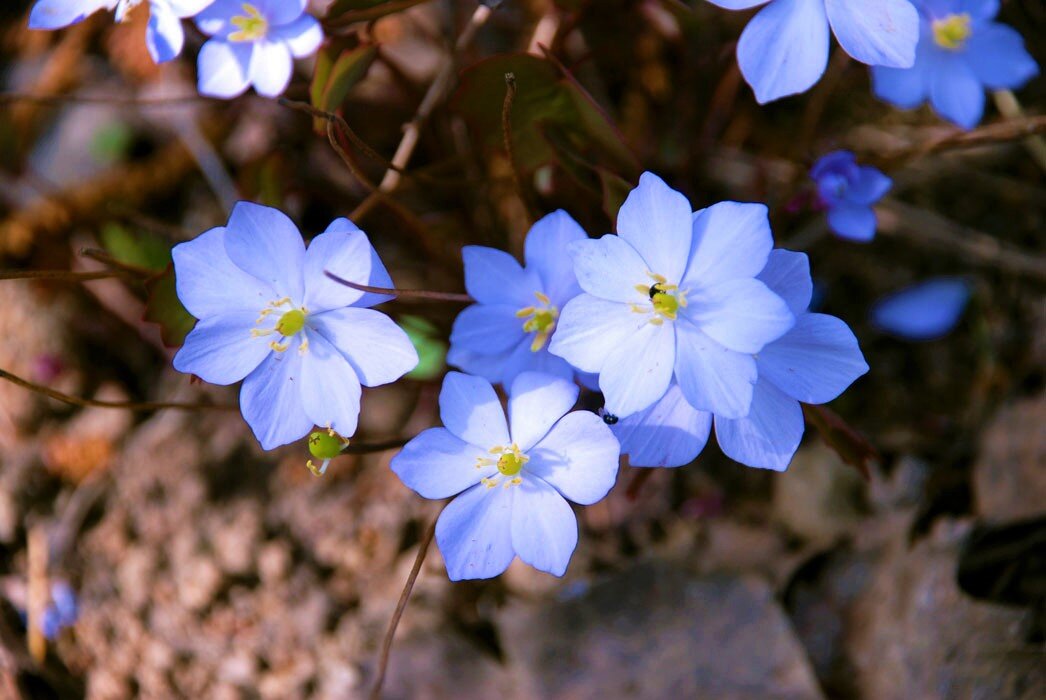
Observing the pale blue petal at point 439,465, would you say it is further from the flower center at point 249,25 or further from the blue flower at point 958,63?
the blue flower at point 958,63

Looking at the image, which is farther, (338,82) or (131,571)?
(131,571)

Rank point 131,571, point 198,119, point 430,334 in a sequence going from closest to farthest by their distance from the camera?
point 430,334 → point 131,571 → point 198,119

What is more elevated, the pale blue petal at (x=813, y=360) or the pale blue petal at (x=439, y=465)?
the pale blue petal at (x=813, y=360)

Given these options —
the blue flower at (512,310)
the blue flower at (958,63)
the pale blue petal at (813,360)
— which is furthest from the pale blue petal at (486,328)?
the blue flower at (958,63)

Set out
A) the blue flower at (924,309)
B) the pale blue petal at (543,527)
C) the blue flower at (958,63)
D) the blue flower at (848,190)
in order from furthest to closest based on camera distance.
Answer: the blue flower at (924,309) → the blue flower at (958,63) → the blue flower at (848,190) → the pale blue petal at (543,527)

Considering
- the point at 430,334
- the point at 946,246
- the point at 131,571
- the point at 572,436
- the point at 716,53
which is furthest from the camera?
the point at 946,246

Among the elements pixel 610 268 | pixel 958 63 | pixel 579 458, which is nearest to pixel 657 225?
pixel 610 268

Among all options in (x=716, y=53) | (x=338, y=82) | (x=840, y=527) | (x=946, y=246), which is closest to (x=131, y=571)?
(x=338, y=82)

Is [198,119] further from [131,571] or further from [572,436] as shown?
[572,436]
